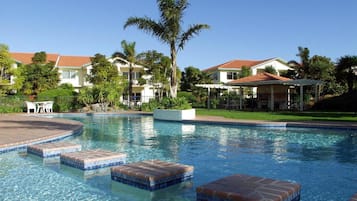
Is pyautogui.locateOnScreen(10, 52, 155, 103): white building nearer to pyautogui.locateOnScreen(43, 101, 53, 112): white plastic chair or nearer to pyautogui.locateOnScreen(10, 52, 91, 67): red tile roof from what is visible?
pyautogui.locateOnScreen(10, 52, 91, 67): red tile roof

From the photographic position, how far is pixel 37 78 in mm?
37438

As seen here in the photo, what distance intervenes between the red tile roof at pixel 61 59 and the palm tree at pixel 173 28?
28.6 metres

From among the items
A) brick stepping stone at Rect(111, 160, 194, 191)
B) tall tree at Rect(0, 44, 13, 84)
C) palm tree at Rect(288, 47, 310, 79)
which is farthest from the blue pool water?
palm tree at Rect(288, 47, 310, 79)

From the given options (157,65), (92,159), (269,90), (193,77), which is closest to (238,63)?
(193,77)

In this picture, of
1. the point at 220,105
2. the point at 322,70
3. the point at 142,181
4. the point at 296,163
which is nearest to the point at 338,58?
the point at 322,70

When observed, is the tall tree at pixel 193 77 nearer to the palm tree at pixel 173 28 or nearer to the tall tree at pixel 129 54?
the tall tree at pixel 129 54

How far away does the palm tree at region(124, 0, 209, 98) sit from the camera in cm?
1895

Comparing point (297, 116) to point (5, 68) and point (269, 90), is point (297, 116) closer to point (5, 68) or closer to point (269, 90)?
point (269, 90)

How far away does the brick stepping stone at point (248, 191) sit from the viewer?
14.2 feet

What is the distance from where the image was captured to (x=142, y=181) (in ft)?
18.2

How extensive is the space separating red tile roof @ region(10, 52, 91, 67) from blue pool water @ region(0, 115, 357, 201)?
115 ft

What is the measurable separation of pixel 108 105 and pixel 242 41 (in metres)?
14.1

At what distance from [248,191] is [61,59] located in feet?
153

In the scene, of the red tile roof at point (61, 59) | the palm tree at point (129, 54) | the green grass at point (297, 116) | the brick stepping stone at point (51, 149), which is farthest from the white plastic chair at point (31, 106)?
the brick stepping stone at point (51, 149)
